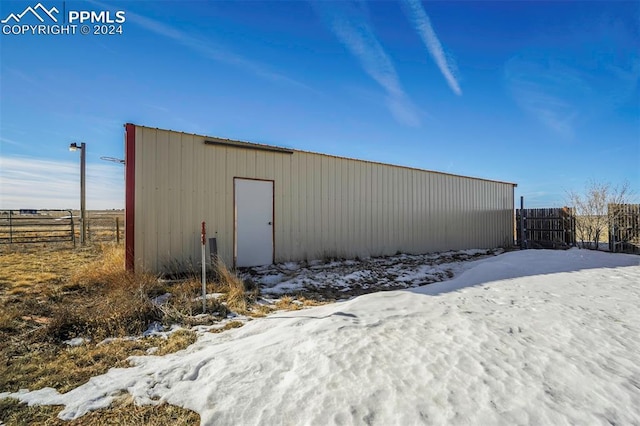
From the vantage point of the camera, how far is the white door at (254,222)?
7707mm

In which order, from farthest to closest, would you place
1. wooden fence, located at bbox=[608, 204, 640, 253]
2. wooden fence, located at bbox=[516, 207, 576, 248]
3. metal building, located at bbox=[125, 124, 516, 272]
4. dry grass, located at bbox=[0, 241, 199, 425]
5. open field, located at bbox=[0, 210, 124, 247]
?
wooden fence, located at bbox=[516, 207, 576, 248] < open field, located at bbox=[0, 210, 124, 247] < wooden fence, located at bbox=[608, 204, 640, 253] < metal building, located at bbox=[125, 124, 516, 272] < dry grass, located at bbox=[0, 241, 199, 425]

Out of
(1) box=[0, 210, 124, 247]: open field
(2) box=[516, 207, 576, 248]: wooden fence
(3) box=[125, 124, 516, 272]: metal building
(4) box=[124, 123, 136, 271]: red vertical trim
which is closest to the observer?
(4) box=[124, 123, 136, 271]: red vertical trim

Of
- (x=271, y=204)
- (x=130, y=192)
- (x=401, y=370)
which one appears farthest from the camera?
(x=271, y=204)

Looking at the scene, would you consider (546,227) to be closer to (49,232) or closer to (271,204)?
(271,204)

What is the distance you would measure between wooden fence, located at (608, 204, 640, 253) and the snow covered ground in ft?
32.6

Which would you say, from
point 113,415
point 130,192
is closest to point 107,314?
point 113,415

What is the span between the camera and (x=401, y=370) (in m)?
2.55

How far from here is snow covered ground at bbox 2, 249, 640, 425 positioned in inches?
84.1

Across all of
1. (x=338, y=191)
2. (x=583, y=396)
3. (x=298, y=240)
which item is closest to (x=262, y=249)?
(x=298, y=240)

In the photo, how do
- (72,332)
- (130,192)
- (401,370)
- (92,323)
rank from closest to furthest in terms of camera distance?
1. (401,370)
2. (72,332)
3. (92,323)
4. (130,192)

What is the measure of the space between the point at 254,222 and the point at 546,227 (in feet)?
42.4

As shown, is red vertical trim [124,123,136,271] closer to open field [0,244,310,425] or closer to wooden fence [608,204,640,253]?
open field [0,244,310,425]

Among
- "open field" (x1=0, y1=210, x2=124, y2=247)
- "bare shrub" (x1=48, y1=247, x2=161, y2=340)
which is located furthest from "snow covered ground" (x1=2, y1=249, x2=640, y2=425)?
"open field" (x1=0, y1=210, x2=124, y2=247)

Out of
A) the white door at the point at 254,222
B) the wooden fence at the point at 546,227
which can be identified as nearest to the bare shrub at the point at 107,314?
the white door at the point at 254,222
